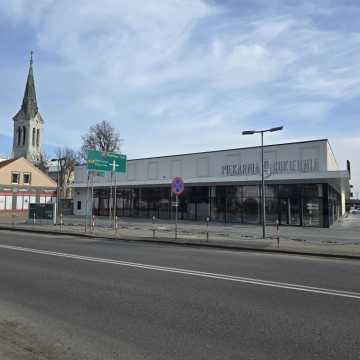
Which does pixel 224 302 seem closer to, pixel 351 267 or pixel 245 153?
pixel 351 267

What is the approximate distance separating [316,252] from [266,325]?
10.1 metres

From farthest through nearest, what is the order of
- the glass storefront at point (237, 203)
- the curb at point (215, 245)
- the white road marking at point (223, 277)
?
1. the glass storefront at point (237, 203)
2. the curb at point (215, 245)
3. the white road marking at point (223, 277)

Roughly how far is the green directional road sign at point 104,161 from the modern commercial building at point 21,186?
97.9 feet

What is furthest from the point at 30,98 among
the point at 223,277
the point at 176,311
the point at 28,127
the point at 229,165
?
the point at 176,311

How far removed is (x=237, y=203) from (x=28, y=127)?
7514 cm

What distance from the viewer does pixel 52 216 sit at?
104 feet

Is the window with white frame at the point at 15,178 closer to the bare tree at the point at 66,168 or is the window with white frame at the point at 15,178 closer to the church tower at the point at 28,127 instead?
the bare tree at the point at 66,168

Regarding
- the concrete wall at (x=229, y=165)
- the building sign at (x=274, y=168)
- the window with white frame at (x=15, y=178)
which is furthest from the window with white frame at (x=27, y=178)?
the building sign at (x=274, y=168)

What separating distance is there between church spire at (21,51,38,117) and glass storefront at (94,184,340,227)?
200 feet

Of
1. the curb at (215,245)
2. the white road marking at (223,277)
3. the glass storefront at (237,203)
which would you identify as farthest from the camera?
the glass storefront at (237,203)

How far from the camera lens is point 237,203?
34.9m

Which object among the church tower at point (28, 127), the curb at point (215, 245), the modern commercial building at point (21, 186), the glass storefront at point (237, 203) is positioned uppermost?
the church tower at point (28, 127)

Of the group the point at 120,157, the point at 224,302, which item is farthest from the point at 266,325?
the point at 120,157

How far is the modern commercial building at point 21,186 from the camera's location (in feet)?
175
